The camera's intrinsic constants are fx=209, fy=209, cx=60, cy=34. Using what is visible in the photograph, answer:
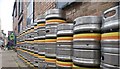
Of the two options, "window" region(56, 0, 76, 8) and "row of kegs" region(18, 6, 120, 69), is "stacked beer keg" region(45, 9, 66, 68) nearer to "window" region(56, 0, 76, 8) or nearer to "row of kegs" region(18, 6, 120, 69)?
"row of kegs" region(18, 6, 120, 69)

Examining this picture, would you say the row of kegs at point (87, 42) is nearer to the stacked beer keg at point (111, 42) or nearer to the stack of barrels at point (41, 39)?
the stacked beer keg at point (111, 42)

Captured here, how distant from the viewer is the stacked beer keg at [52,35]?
9.83ft

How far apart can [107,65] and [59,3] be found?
2821 millimetres

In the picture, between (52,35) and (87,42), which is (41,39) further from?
(87,42)

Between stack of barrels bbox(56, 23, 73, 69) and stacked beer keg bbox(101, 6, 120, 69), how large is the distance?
85 centimetres

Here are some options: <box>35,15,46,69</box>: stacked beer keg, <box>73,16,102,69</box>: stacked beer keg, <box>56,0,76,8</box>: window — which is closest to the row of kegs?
<box>73,16,102,69</box>: stacked beer keg

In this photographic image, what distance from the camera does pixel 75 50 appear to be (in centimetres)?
211

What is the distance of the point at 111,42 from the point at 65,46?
103 centimetres

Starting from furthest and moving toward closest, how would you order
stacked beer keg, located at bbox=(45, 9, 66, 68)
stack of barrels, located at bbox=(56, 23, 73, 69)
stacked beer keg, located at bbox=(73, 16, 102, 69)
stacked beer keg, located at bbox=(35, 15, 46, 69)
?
stacked beer keg, located at bbox=(35, 15, 46, 69) → stacked beer keg, located at bbox=(45, 9, 66, 68) → stack of barrels, located at bbox=(56, 23, 73, 69) → stacked beer keg, located at bbox=(73, 16, 102, 69)

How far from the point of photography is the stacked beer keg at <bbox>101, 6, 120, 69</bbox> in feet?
4.94

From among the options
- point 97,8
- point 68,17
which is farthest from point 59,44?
point 68,17

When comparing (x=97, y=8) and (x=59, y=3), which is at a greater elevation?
(x=59, y=3)

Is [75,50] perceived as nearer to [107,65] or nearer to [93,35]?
[93,35]

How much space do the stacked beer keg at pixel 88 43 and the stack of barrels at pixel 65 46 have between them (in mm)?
444
